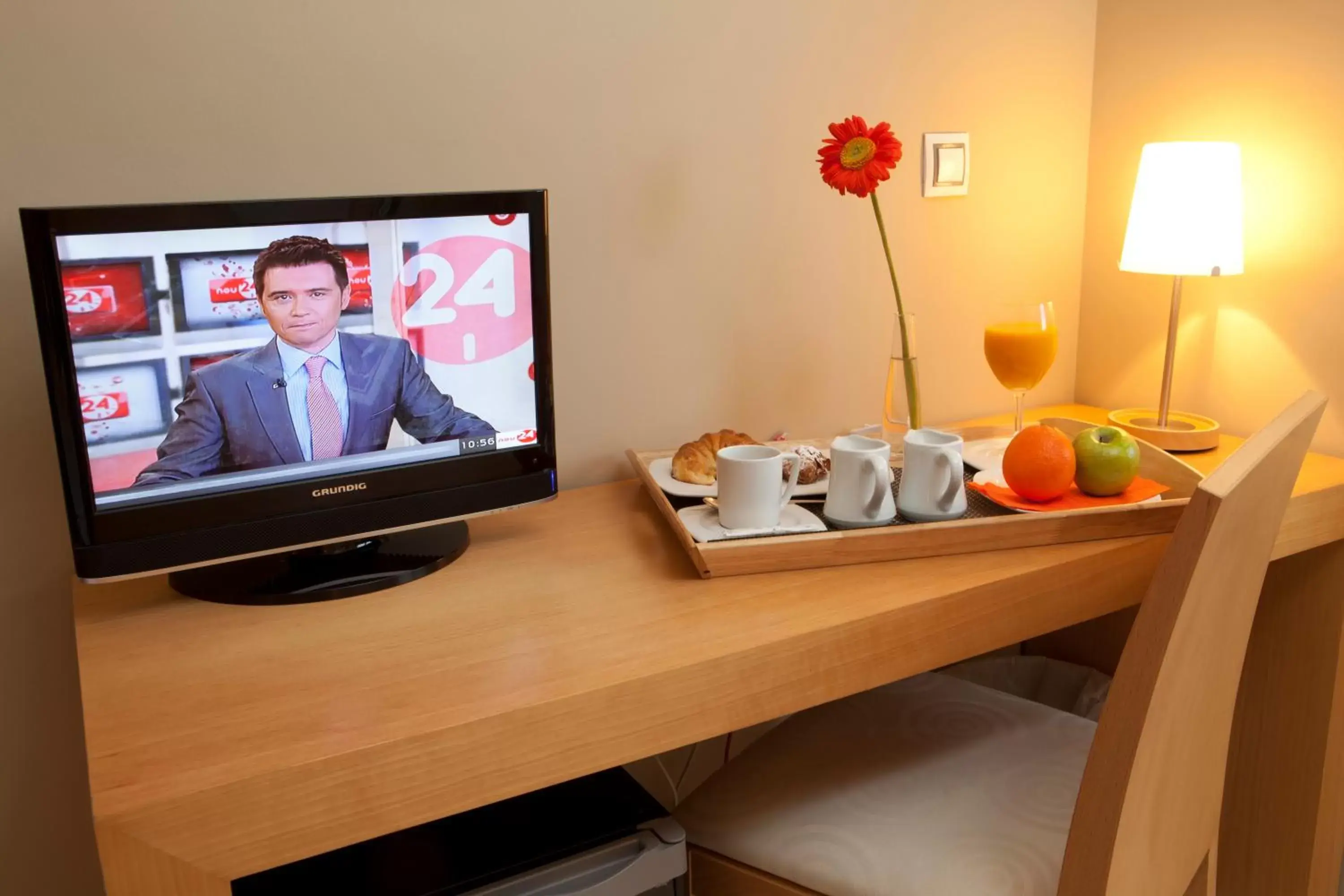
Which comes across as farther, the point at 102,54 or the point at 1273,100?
the point at 1273,100

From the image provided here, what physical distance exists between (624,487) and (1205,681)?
80 cm

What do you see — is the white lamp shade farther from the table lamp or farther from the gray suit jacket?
the gray suit jacket

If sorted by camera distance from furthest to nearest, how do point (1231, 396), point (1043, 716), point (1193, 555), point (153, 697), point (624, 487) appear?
1. point (1231, 396)
2. point (624, 487)
3. point (1043, 716)
4. point (153, 697)
5. point (1193, 555)

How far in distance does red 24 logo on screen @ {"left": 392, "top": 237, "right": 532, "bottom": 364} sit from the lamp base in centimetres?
99

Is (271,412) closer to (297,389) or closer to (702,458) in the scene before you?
(297,389)

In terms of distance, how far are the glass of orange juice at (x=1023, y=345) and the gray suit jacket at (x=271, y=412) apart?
81cm

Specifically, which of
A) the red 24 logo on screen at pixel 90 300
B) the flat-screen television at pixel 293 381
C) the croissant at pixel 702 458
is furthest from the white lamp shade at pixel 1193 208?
the red 24 logo on screen at pixel 90 300

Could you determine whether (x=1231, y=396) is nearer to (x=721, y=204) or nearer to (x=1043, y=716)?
(x=1043, y=716)

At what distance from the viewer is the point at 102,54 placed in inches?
47.5

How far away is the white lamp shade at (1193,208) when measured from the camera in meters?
1.60

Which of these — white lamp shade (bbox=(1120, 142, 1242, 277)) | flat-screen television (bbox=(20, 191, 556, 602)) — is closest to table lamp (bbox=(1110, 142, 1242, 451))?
white lamp shade (bbox=(1120, 142, 1242, 277))

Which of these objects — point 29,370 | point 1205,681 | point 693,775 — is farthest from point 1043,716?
point 29,370

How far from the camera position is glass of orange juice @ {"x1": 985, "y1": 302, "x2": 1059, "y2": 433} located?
5.20ft

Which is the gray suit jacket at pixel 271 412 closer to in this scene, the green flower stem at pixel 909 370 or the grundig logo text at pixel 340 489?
the grundig logo text at pixel 340 489
